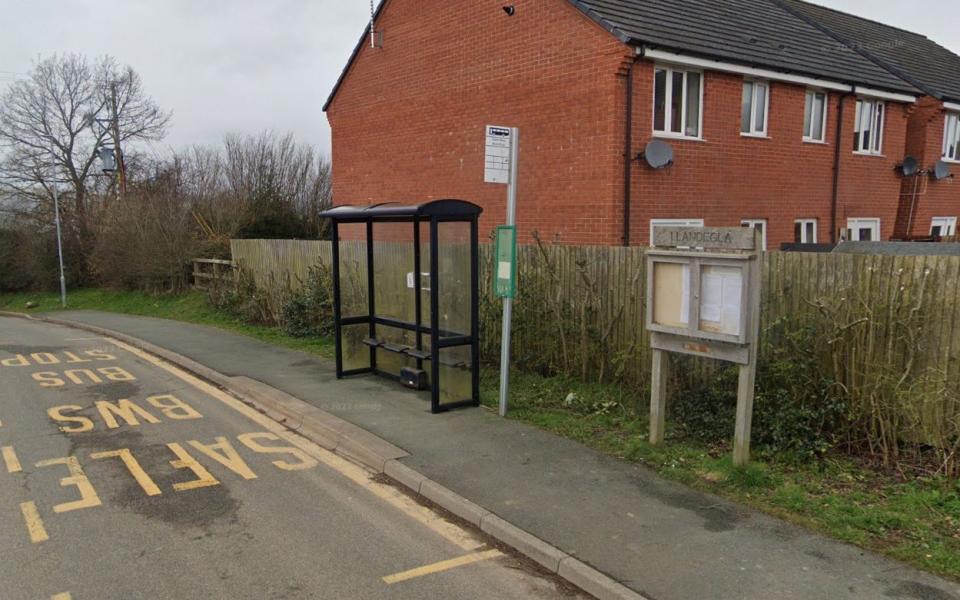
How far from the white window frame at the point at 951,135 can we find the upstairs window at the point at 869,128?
291 cm

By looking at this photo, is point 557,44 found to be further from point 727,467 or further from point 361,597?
point 361,597

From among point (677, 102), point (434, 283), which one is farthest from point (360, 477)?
point (677, 102)

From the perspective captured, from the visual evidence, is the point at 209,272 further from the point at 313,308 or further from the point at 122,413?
the point at 122,413

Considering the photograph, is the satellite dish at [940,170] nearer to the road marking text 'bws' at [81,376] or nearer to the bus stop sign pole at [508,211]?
the bus stop sign pole at [508,211]

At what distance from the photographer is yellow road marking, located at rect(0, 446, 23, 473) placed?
603cm

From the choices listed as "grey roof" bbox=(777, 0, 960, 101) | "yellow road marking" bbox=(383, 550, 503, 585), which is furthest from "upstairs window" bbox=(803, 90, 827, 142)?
"yellow road marking" bbox=(383, 550, 503, 585)

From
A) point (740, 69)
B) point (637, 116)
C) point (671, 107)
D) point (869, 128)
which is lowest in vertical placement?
point (637, 116)

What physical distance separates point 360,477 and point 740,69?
35.7 ft

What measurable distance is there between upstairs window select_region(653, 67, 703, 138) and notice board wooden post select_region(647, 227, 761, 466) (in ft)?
22.6

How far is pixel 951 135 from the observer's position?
18.5 meters

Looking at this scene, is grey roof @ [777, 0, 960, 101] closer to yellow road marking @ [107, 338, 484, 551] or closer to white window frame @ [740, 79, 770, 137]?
white window frame @ [740, 79, 770, 137]

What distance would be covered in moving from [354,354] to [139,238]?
16110mm

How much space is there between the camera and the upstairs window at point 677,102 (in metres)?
12.0

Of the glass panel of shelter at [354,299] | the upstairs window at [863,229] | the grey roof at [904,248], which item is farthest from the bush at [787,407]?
the upstairs window at [863,229]
